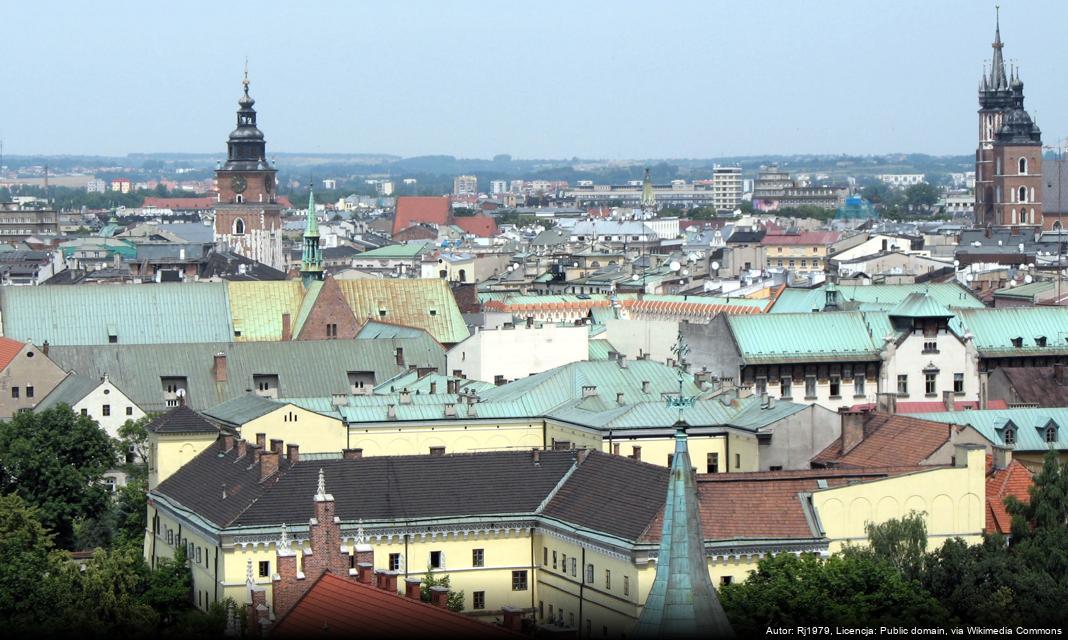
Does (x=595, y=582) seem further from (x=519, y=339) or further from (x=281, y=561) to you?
(x=519, y=339)

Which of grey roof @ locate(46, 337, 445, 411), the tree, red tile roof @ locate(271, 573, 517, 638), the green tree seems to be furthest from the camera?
grey roof @ locate(46, 337, 445, 411)

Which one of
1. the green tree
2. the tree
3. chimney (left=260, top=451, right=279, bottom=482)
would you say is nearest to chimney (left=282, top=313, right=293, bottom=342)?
the tree

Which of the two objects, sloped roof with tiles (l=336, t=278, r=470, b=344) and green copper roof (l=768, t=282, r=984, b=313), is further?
sloped roof with tiles (l=336, t=278, r=470, b=344)

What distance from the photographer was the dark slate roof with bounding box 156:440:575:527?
199 ft

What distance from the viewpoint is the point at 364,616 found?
43094 millimetres

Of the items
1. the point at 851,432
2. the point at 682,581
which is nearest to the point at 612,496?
the point at 851,432

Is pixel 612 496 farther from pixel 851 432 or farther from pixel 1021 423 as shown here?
pixel 1021 423

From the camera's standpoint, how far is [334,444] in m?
74.7

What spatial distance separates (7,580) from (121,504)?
12197 mm

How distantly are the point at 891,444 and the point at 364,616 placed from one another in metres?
26.5

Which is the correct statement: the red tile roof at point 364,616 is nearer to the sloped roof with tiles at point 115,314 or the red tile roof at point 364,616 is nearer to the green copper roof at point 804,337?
the green copper roof at point 804,337

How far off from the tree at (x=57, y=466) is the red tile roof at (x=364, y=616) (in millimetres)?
32134

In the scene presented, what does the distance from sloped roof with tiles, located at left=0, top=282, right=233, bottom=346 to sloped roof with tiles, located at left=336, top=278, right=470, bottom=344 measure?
5.38m

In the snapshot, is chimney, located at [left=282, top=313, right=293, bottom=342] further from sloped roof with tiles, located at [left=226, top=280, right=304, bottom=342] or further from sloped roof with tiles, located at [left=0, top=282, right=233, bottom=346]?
sloped roof with tiles, located at [left=0, top=282, right=233, bottom=346]
